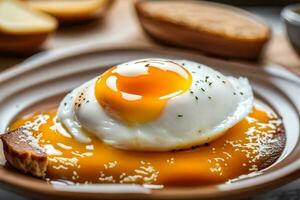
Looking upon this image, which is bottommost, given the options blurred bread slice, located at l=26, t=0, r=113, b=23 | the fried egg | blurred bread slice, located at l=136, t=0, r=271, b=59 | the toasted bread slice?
the toasted bread slice

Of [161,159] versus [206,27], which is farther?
[206,27]

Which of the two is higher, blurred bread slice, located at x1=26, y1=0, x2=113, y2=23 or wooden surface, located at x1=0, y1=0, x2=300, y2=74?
blurred bread slice, located at x1=26, y1=0, x2=113, y2=23

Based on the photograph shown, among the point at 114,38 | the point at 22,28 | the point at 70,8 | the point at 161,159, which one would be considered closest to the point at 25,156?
the point at 161,159

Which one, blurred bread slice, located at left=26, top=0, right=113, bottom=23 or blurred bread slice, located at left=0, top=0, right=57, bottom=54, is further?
blurred bread slice, located at left=26, top=0, right=113, bottom=23

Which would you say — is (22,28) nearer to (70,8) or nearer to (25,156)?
(70,8)

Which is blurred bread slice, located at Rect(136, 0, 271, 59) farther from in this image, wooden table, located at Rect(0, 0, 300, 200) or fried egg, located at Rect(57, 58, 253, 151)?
fried egg, located at Rect(57, 58, 253, 151)

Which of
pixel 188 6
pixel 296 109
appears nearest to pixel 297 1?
pixel 188 6

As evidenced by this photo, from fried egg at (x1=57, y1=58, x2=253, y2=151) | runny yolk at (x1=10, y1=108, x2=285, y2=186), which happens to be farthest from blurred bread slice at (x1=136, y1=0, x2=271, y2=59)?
runny yolk at (x1=10, y1=108, x2=285, y2=186)
